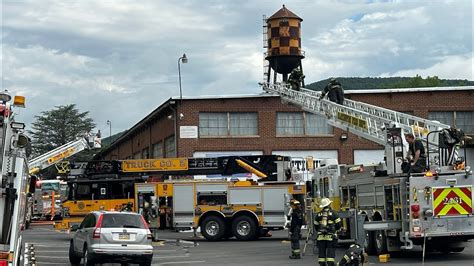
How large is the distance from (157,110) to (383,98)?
14529 mm

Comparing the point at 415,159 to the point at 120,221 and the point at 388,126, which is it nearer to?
the point at 388,126

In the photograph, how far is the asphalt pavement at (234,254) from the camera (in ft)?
59.2

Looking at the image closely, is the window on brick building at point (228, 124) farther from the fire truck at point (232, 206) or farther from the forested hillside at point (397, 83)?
the forested hillside at point (397, 83)

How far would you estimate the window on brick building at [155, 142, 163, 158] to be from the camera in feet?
161

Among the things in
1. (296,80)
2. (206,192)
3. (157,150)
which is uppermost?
(296,80)

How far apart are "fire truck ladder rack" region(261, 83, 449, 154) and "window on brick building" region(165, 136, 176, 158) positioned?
14840 millimetres

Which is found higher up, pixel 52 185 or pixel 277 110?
pixel 277 110

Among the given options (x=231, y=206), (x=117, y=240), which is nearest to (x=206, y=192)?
(x=231, y=206)

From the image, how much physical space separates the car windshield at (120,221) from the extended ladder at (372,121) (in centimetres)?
698

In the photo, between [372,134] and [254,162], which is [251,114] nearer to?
[254,162]

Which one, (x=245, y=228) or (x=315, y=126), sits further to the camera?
(x=315, y=126)

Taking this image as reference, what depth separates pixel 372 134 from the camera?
22.1 metres

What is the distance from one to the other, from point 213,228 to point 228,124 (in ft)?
55.5

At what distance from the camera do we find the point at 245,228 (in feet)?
88.0
